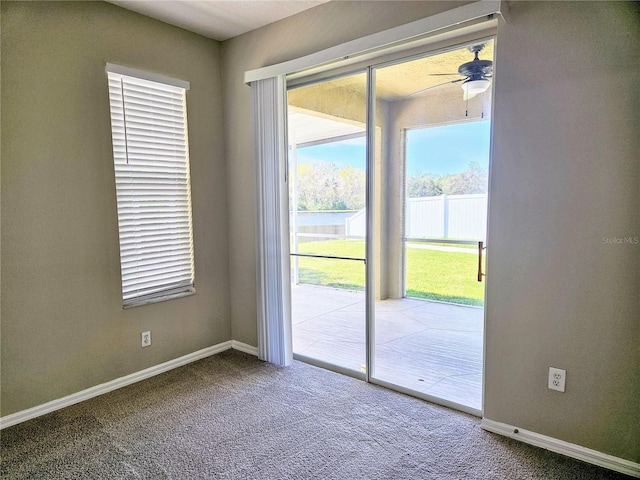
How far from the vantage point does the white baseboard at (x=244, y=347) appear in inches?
135

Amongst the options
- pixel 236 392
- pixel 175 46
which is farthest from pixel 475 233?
pixel 175 46

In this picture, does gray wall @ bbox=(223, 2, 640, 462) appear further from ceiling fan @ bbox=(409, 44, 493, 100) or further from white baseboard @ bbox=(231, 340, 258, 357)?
white baseboard @ bbox=(231, 340, 258, 357)

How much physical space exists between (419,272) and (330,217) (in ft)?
2.95

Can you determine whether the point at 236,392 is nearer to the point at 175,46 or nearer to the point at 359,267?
the point at 359,267

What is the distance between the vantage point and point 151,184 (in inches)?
116

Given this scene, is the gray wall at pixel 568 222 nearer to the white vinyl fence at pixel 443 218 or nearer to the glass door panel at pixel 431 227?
the glass door panel at pixel 431 227

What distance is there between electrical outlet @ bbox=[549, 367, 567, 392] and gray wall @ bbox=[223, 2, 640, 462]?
0.09 feet

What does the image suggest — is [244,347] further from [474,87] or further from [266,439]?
[474,87]

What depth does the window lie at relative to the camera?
2.76 m

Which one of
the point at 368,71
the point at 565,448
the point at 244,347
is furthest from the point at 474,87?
the point at 244,347

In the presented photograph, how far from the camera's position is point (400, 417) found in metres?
2.37

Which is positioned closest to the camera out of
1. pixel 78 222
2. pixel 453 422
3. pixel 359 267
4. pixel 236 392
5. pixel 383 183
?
Result: pixel 453 422

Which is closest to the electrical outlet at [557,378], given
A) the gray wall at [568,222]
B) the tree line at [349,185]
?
the gray wall at [568,222]

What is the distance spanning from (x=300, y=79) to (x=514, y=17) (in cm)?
160
